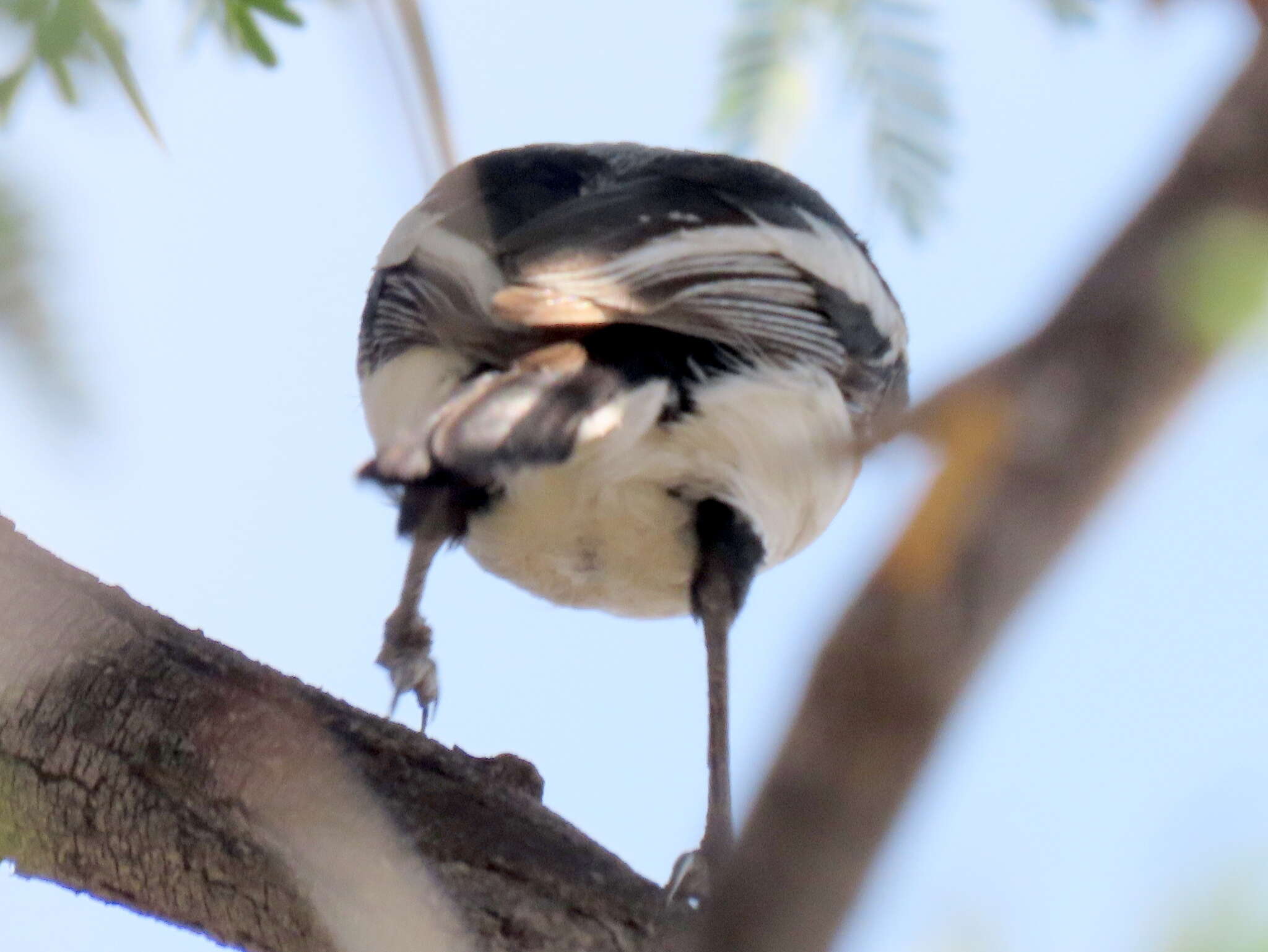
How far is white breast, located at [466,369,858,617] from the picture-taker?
3.50 metres

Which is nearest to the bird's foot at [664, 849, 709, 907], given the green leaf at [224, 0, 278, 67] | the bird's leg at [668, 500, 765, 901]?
the bird's leg at [668, 500, 765, 901]

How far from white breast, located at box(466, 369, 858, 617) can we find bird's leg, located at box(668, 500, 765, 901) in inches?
1.5

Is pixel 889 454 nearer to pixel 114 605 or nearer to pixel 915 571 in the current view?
pixel 915 571

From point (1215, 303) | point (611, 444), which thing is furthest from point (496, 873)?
point (1215, 303)

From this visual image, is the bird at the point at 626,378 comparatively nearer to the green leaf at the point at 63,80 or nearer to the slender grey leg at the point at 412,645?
the slender grey leg at the point at 412,645

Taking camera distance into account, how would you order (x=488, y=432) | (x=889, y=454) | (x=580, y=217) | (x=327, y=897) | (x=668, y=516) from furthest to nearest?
(x=668, y=516) < (x=580, y=217) < (x=488, y=432) < (x=327, y=897) < (x=889, y=454)

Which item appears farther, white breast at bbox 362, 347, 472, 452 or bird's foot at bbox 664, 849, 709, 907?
white breast at bbox 362, 347, 472, 452

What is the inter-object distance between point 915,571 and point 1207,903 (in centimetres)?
26

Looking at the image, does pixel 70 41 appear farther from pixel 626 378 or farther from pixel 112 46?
pixel 626 378

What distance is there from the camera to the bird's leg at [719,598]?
11.6 feet

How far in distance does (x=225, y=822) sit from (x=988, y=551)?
203cm

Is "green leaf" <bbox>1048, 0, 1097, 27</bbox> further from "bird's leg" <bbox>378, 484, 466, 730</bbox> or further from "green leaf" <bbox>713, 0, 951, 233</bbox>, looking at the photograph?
"bird's leg" <bbox>378, 484, 466, 730</bbox>

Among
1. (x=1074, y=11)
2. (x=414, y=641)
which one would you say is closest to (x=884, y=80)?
(x=1074, y=11)

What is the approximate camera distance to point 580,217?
3502 millimetres
